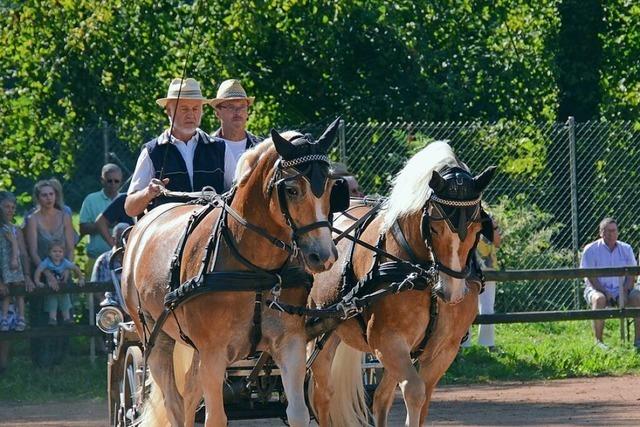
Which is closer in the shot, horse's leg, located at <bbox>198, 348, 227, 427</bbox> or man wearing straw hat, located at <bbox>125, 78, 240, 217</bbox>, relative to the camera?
horse's leg, located at <bbox>198, 348, 227, 427</bbox>

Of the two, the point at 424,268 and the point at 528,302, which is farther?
the point at 528,302

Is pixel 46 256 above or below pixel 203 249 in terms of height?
below

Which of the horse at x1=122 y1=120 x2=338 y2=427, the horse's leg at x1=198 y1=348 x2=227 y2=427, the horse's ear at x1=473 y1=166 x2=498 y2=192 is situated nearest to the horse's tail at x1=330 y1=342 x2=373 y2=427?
the horse at x1=122 y1=120 x2=338 y2=427

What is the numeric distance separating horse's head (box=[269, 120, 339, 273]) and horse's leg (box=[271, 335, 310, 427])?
2.02 ft

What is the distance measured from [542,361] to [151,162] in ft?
19.2

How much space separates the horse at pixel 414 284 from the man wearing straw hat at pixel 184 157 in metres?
0.94

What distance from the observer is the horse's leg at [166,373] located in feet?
24.6

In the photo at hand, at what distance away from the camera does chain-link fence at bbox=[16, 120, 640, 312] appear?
541 inches

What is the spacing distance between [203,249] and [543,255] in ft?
25.0

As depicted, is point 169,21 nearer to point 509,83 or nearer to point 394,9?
point 394,9

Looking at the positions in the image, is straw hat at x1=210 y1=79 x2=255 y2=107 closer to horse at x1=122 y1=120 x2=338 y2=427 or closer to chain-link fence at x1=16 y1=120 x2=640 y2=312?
horse at x1=122 y1=120 x2=338 y2=427

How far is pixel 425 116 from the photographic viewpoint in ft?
55.4

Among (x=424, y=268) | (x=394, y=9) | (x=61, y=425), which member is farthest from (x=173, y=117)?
(x=394, y=9)

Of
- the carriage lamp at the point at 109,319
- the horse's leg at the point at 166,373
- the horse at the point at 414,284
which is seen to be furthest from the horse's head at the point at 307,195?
the carriage lamp at the point at 109,319
